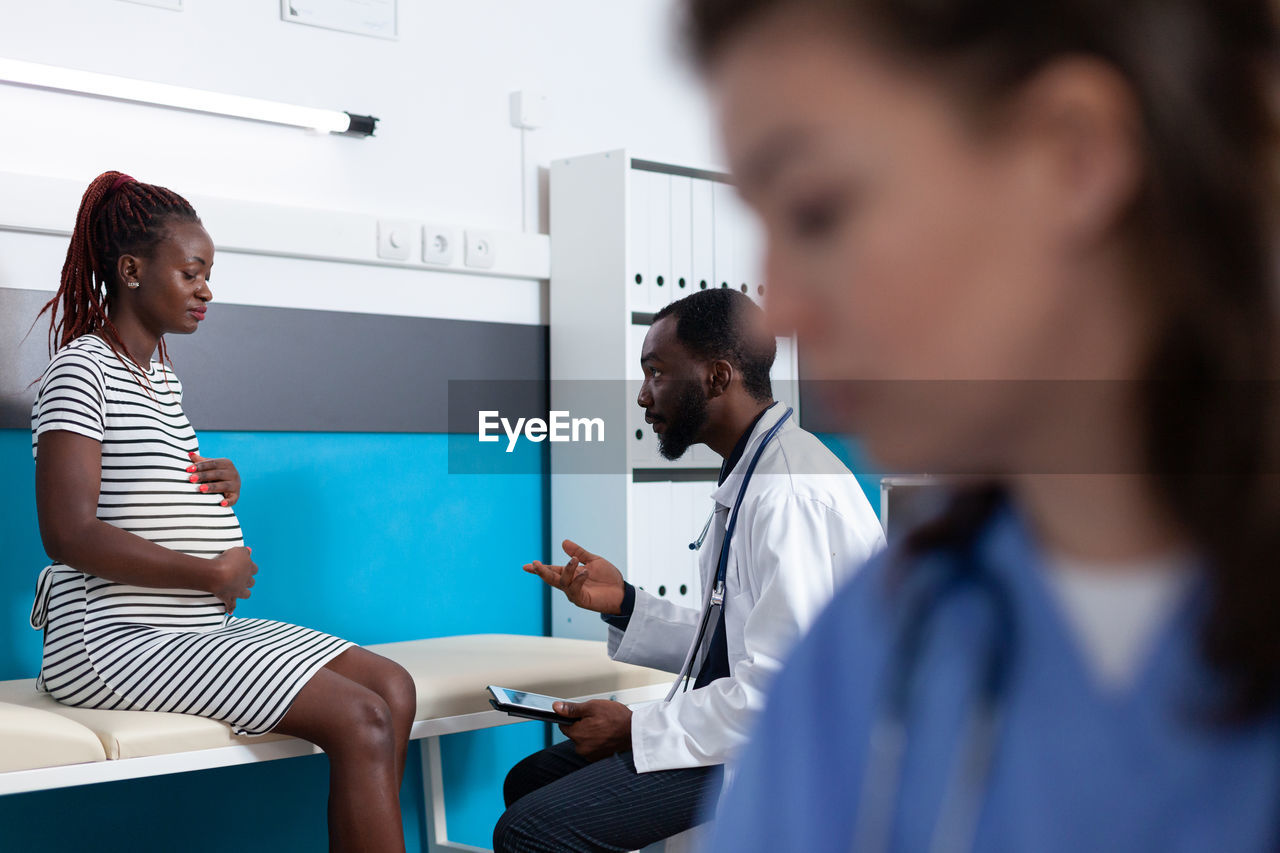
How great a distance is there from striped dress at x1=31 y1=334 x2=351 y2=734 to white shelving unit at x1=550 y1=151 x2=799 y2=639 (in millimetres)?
1040

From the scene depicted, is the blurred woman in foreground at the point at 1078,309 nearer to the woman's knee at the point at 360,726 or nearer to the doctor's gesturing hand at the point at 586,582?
the woman's knee at the point at 360,726

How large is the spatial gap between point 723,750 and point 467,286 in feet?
5.06

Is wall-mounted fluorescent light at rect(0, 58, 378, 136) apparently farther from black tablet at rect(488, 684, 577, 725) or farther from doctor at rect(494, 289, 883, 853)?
black tablet at rect(488, 684, 577, 725)

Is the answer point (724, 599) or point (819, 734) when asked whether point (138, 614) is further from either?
point (819, 734)

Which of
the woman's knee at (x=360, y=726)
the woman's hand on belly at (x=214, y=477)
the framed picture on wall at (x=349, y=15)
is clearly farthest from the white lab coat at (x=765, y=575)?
the framed picture on wall at (x=349, y=15)

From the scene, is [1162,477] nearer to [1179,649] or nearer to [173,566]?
[1179,649]

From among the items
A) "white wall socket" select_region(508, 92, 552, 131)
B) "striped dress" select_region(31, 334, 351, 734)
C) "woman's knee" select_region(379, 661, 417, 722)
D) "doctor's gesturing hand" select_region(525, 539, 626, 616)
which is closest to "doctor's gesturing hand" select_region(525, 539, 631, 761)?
"doctor's gesturing hand" select_region(525, 539, 626, 616)

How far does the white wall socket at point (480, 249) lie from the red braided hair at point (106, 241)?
0.93m

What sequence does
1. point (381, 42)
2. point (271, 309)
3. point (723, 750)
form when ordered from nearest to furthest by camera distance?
point (723, 750)
point (271, 309)
point (381, 42)

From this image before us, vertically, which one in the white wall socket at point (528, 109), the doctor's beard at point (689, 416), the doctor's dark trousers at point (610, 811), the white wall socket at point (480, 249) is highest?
the white wall socket at point (528, 109)

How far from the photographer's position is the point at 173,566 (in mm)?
1708

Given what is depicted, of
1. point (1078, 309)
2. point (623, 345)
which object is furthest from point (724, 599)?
point (1078, 309)

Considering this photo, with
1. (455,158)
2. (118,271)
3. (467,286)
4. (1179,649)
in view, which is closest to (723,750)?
(118,271)

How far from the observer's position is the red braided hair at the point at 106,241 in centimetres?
184
